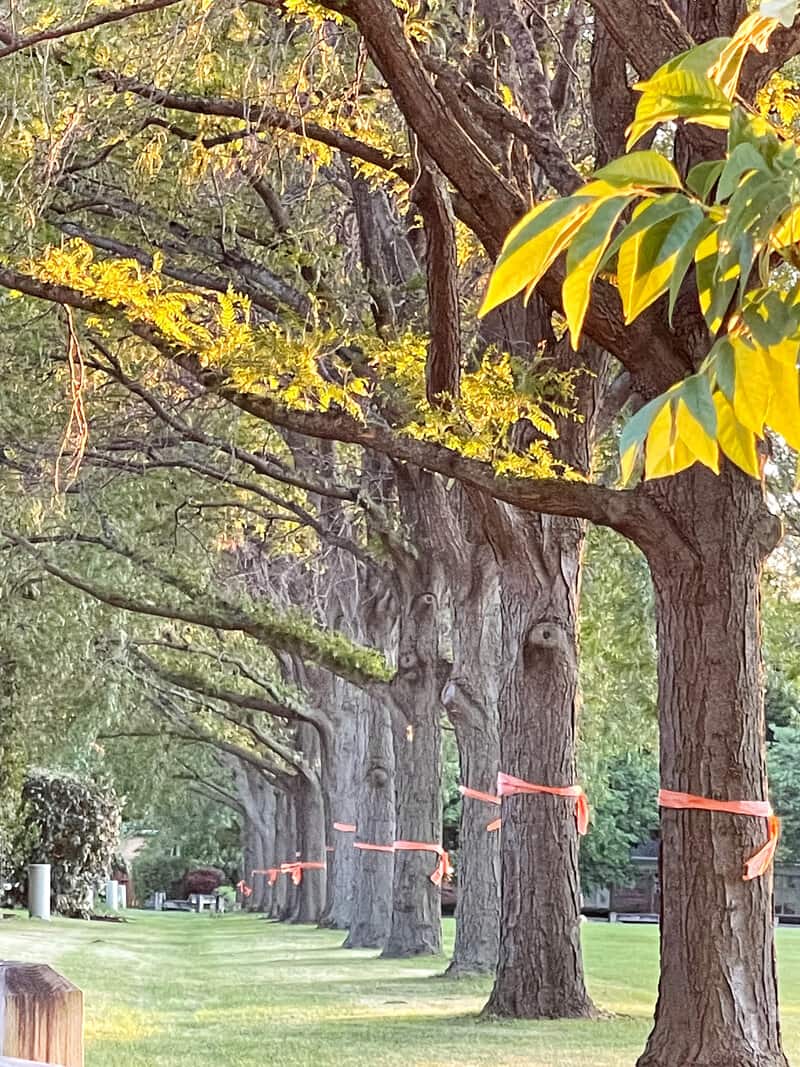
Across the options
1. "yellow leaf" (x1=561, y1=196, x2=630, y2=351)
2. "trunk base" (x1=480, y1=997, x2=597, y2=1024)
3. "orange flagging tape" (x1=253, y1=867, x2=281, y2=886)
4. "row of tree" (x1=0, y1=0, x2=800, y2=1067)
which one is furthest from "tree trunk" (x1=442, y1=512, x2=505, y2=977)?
"orange flagging tape" (x1=253, y1=867, x2=281, y2=886)

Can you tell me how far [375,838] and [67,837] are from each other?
53.2 feet

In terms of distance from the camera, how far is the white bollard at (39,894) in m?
31.7

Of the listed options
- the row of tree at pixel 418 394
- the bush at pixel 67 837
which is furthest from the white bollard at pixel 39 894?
the row of tree at pixel 418 394

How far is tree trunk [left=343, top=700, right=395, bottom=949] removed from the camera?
21.5 meters

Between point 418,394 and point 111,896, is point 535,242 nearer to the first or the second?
point 418,394

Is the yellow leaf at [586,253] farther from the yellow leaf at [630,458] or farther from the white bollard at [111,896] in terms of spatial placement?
the white bollard at [111,896]

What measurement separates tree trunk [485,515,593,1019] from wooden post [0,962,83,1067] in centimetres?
921

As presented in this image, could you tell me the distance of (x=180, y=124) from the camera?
11312 mm

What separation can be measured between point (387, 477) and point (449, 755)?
71.2 feet

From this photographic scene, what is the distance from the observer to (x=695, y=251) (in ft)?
5.54

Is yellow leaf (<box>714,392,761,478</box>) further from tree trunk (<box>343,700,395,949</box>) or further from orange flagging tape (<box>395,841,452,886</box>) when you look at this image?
tree trunk (<box>343,700,395,949</box>)

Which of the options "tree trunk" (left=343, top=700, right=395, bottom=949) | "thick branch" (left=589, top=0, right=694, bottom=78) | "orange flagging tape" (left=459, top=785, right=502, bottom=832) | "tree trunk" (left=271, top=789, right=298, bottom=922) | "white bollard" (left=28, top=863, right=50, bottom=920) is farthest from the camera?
"tree trunk" (left=271, top=789, right=298, bottom=922)

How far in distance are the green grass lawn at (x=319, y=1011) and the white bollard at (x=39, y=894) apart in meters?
9.32

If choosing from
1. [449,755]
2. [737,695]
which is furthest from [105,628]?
[449,755]
